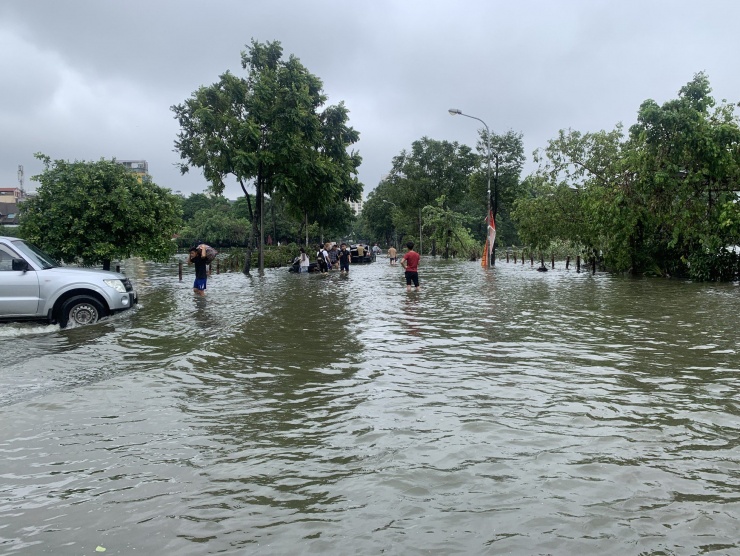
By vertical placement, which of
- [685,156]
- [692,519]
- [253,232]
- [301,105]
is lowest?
[692,519]

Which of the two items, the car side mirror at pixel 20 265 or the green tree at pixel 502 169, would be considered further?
the green tree at pixel 502 169

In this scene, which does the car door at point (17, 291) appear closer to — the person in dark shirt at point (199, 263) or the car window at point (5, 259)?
the car window at point (5, 259)

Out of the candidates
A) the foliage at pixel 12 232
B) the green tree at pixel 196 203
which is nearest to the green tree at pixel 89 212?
the foliage at pixel 12 232

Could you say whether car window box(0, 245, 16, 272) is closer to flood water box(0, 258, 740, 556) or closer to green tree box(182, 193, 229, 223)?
flood water box(0, 258, 740, 556)

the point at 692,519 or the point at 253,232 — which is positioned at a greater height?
the point at 253,232

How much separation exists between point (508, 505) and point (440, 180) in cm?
6851

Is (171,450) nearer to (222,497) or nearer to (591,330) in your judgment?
(222,497)

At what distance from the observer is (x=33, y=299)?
459 inches

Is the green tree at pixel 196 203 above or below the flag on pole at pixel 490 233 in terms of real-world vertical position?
above

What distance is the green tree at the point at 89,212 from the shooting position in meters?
19.1

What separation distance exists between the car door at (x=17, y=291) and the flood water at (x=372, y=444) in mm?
872

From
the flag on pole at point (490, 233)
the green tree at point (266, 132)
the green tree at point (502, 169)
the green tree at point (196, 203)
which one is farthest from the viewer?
the green tree at point (196, 203)

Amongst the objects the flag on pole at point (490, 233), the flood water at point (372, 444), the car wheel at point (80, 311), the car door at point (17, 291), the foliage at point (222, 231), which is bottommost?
the flood water at point (372, 444)

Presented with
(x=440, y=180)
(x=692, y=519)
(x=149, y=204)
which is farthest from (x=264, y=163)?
(x=440, y=180)
